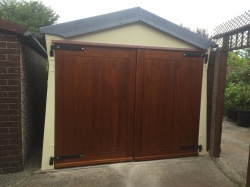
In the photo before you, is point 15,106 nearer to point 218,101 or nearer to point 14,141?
point 14,141

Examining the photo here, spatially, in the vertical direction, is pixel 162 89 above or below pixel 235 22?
below

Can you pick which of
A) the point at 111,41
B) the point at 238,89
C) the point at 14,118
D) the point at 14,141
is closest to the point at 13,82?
the point at 14,118

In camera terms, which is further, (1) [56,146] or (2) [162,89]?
(2) [162,89]

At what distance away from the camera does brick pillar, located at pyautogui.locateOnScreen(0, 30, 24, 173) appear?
349cm

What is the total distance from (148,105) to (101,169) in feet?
4.98

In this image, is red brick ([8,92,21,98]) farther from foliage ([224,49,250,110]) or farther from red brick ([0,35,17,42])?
foliage ([224,49,250,110])

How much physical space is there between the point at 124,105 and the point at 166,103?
892 millimetres

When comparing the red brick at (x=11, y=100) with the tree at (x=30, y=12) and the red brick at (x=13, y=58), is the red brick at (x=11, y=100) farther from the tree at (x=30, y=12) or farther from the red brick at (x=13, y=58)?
the tree at (x=30, y=12)

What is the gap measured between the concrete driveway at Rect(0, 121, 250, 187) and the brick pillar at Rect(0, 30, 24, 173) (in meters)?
0.27

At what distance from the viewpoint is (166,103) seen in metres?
4.48

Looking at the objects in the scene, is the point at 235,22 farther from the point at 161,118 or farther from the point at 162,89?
the point at 161,118

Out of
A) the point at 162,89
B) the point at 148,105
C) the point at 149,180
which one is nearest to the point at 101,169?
the point at 149,180

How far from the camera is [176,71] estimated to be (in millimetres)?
4445

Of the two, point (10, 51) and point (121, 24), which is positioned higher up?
point (121, 24)
